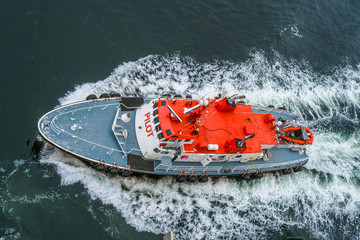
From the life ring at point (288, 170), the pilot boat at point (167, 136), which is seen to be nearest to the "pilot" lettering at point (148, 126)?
the pilot boat at point (167, 136)

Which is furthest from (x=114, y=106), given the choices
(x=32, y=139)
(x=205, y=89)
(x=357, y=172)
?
(x=357, y=172)

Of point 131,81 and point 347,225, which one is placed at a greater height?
point 131,81

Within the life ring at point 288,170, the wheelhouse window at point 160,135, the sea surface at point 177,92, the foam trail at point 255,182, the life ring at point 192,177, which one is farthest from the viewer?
the life ring at point 288,170

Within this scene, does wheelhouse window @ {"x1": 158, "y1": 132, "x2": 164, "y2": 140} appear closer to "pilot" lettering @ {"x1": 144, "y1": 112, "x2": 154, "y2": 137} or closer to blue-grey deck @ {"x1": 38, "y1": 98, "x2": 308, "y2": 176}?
"pilot" lettering @ {"x1": 144, "y1": 112, "x2": 154, "y2": 137}

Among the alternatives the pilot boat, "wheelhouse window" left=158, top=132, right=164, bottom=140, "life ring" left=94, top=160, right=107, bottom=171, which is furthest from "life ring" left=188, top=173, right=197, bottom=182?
"life ring" left=94, top=160, right=107, bottom=171

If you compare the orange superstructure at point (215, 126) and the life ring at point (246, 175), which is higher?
the orange superstructure at point (215, 126)

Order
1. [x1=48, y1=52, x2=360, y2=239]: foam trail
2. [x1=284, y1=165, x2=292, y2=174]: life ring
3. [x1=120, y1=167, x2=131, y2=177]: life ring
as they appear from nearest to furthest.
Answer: [x1=120, y1=167, x2=131, y2=177]: life ring → [x1=48, y1=52, x2=360, y2=239]: foam trail → [x1=284, y1=165, x2=292, y2=174]: life ring

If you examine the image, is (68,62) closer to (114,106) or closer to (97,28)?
(97,28)

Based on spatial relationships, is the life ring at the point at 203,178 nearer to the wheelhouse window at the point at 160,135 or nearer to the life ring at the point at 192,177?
the life ring at the point at 192,177
